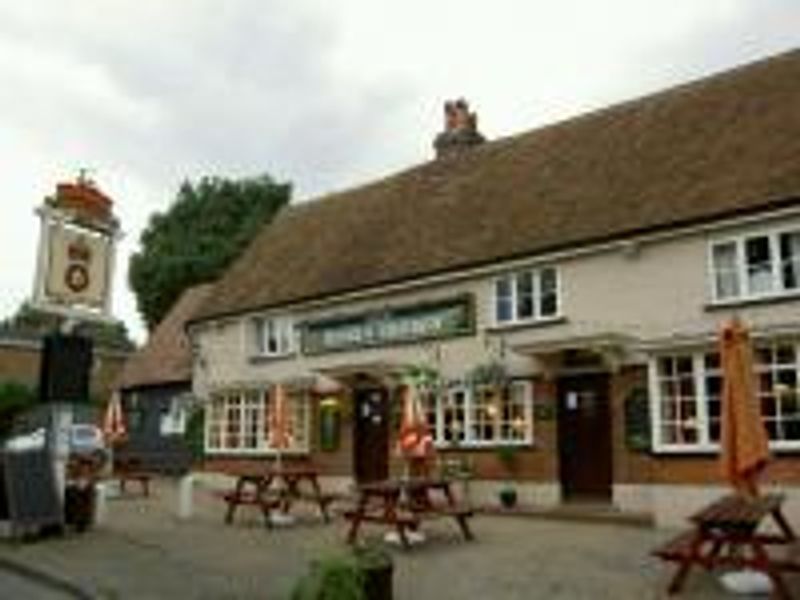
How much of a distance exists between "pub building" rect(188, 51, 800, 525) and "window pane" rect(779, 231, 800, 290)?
0.03m

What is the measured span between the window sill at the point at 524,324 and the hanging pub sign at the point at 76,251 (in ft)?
24.9

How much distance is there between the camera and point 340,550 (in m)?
14.1

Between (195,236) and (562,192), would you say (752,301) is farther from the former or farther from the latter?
(195,236)

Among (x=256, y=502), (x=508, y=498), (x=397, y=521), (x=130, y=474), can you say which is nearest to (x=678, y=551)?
(x=397, y=521)

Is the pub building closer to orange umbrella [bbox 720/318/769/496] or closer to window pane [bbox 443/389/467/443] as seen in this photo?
window pane [bbox 443/389/467/443]

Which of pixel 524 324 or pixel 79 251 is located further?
pixel 524 324

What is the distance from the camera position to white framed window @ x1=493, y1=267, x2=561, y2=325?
21.4m

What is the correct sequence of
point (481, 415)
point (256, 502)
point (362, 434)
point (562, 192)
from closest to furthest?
point (256, 502) < point (481, 415) < point (562, 192) < point (362, 434)

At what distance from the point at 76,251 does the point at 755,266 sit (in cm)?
1154

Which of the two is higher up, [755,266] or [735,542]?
[755,266]

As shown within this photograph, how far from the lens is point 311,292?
26828 millimetres

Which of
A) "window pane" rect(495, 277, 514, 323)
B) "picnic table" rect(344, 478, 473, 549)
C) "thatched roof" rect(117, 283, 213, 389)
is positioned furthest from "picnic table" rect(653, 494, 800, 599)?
"thatched roof" rect(117, 283, 213, 389)

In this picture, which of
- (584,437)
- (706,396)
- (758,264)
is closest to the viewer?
(706,396)

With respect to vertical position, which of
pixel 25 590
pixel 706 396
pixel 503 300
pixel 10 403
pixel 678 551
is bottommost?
pixel 25 590
